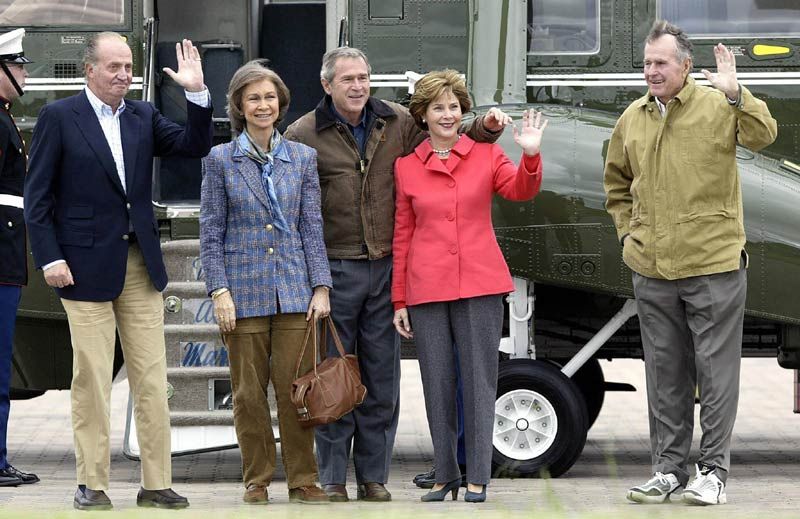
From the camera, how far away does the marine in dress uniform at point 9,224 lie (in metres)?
7.92

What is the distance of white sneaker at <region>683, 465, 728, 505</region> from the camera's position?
670 cm

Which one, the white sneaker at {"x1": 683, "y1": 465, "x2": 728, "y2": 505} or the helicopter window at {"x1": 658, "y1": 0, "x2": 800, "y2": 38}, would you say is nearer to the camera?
the white sneaker at {"x1": 683, "y1": 465, "x2": 728, "y2": 505}

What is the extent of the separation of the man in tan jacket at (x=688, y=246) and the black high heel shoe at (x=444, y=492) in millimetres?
740

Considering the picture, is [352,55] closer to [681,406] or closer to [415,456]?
[681,406]

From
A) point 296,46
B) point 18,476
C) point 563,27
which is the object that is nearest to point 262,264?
point 18,476

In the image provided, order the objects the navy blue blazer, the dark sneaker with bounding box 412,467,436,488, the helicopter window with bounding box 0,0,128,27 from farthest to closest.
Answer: the helicopter window with bounding box 0,0,128,27
the dark sneaker with bounding box 412,467,436,488
the navy blue blazer

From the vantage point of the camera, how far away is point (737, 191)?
6875 millimetres

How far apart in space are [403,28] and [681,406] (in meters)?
2.93

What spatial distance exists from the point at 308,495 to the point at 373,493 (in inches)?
12.6

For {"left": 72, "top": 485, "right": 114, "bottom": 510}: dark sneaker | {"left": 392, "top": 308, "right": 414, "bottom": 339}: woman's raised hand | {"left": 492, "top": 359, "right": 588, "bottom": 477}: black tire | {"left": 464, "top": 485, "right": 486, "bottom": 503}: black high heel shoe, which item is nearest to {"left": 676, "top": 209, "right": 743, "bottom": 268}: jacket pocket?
{"left": 392, "top": 308, "right": 414, "bottom": 339}: woman's raised hand

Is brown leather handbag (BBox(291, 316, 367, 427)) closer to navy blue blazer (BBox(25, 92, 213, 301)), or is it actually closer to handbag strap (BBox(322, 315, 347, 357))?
handbag strap (BBox(322, 315, 347, 357))

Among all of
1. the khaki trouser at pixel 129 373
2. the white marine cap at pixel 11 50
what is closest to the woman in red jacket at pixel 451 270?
the khaki trouser at pixel 129 373

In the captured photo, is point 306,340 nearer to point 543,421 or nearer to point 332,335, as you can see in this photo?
point 332,335

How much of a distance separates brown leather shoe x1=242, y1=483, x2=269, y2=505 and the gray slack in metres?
0.74
